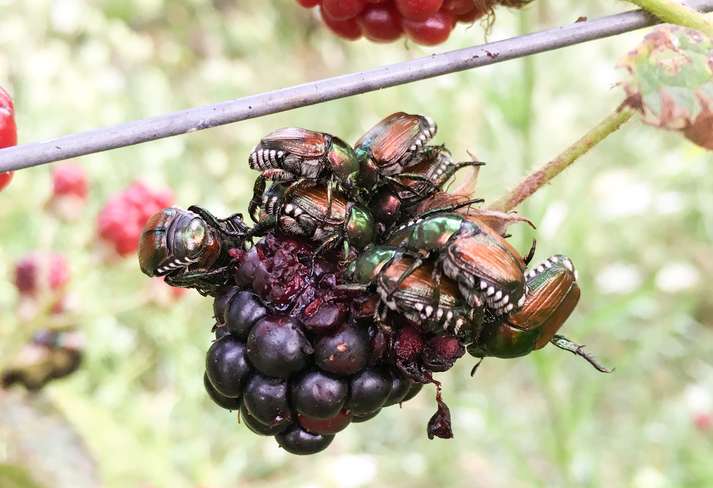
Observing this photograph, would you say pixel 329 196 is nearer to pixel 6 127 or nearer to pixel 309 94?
pixel 309 94

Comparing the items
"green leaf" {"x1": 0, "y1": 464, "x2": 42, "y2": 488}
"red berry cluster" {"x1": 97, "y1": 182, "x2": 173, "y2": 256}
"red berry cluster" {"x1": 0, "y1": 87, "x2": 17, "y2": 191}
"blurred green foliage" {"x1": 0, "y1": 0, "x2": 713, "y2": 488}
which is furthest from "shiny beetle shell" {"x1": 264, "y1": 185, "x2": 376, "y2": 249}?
"red berry cluster" {"x1": 97, "y1": 182, "x2": 173, "y2": 256}

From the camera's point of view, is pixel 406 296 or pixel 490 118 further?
pixel 490 118

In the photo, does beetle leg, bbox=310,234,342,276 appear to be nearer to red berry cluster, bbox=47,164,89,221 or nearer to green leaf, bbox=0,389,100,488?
green leaf, bbox=0,389,100,488

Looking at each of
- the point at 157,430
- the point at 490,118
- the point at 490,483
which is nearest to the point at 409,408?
the point at 490,483

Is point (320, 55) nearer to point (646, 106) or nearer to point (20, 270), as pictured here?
point (20, 270)

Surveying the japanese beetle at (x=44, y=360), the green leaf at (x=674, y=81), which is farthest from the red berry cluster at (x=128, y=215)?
the green leaf at (x=674, y=81)

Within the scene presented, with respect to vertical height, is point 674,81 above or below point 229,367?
above

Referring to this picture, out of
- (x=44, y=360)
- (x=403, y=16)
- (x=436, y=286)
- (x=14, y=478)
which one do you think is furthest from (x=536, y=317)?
(x=44, y=360)
